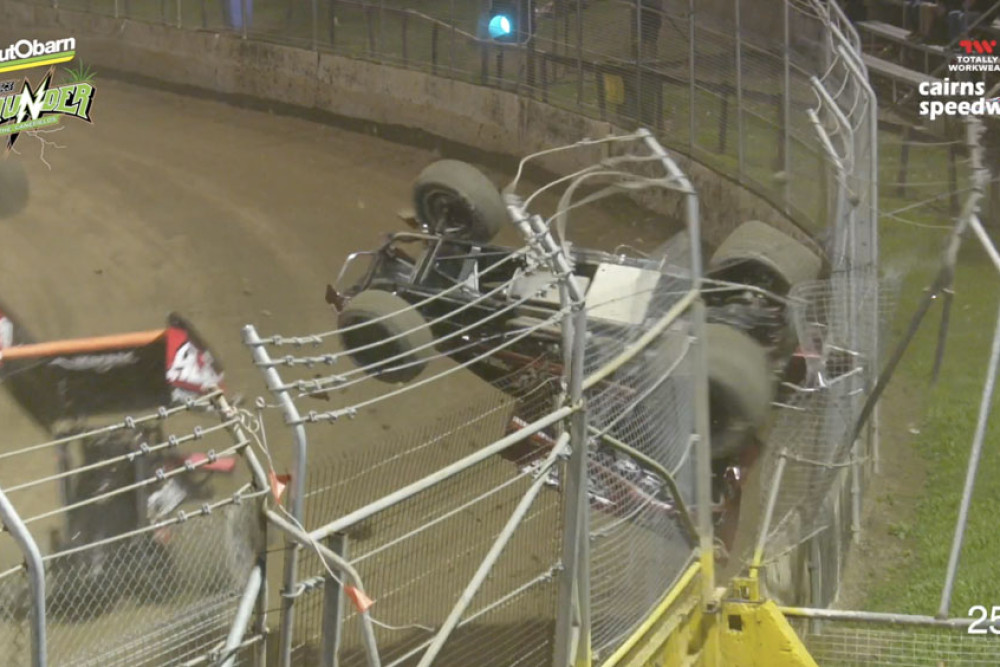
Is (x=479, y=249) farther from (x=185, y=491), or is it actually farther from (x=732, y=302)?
(x=185, y=491)

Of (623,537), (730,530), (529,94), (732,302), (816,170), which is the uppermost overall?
(529,94)

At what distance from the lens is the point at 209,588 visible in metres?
3.35

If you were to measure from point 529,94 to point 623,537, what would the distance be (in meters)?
9.75

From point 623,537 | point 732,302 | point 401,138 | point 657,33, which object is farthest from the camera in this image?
point 401,138

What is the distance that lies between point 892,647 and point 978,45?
7087 millimetres

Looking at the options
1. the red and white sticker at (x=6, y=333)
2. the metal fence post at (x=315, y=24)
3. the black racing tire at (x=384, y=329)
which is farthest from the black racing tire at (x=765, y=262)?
the metal fence post at (x=315, y=24)

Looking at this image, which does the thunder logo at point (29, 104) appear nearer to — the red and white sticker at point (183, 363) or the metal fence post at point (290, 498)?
the red and white sticker at point (183, 363)

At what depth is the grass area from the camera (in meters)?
6.51

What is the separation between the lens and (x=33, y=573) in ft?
8.94

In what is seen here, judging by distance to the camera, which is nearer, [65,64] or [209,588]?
[209,588]

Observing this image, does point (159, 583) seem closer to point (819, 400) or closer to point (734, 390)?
point (734, 390)

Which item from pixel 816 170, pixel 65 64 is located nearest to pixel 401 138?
pixel 65 64

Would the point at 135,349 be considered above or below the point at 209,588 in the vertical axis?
above

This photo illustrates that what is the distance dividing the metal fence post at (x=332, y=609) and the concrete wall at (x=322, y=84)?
31.5 ft
